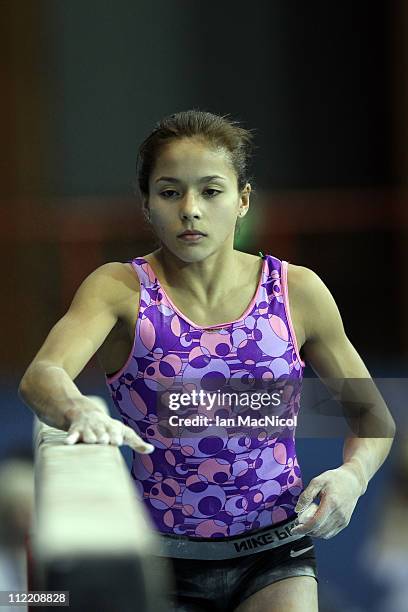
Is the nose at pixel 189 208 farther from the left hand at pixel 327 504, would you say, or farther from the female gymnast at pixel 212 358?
the left hand at pixel 327 504

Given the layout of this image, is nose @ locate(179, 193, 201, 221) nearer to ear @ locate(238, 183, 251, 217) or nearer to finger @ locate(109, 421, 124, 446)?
ear @ locate(238, 183, 251, 217)

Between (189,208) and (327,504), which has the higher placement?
(189,208)

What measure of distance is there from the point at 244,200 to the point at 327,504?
0.62 meters

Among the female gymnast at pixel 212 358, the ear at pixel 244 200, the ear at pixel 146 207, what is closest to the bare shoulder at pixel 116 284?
the female gymnast at pixel 212 358

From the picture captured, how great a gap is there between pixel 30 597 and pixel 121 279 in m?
0.76

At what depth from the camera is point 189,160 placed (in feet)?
6.97

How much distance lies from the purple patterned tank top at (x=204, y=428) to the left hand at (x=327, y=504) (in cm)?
20

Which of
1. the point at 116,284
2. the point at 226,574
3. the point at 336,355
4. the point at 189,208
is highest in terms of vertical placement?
the point at 189,208

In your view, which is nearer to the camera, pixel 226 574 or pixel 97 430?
pixel 97 430

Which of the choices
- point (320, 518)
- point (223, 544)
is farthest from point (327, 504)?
point (223, 544)

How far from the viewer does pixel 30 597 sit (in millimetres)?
1577

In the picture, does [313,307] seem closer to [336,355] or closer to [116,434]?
[336,355]

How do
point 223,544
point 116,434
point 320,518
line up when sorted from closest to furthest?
point 116,434, point 320,518, point 223,544

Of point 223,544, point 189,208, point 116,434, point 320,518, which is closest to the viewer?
point 116,434
